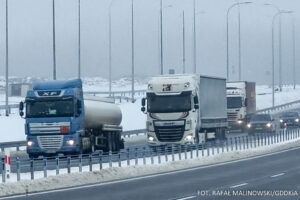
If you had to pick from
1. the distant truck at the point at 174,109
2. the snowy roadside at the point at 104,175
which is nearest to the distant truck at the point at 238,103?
the distant truck at the point at 174,109

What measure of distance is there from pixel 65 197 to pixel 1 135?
4423cm

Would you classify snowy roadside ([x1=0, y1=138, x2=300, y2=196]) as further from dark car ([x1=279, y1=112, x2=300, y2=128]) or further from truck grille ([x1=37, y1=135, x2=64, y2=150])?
dark car ([x1=279, y1=112, x2=300, y2=128])

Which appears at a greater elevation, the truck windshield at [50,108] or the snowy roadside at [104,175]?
the truck windshield at [50,108]

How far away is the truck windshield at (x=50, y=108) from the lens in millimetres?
36281

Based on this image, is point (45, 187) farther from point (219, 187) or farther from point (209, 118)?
point (209, 118)

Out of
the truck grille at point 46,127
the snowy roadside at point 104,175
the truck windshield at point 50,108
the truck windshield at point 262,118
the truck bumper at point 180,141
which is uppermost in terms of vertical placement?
the truck windshield at point 50,108

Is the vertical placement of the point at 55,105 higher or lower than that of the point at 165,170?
higher

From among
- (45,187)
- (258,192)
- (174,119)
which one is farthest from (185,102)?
(258,192)

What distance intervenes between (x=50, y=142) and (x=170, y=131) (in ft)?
28.3

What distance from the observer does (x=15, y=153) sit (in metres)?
45.4

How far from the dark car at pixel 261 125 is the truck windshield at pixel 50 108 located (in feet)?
99.2

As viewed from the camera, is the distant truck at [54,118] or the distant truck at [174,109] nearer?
the distant truck at [54,118]

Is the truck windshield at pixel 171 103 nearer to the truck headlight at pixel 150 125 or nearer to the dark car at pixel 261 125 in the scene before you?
the truck headlight at pixel 150 125

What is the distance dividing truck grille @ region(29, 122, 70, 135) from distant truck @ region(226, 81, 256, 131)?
1217 inches
